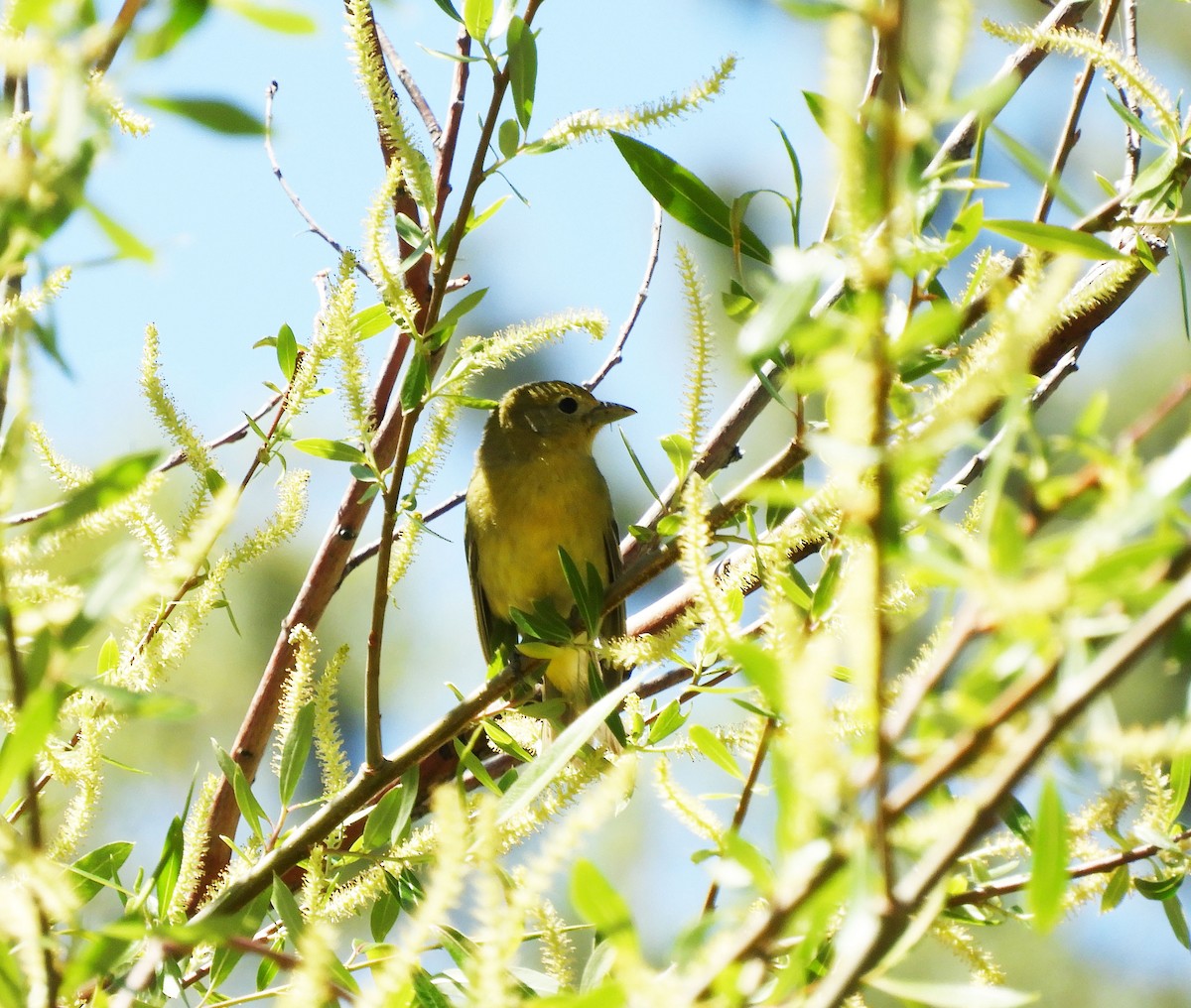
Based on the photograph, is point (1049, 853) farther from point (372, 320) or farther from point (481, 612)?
point (481, 612)

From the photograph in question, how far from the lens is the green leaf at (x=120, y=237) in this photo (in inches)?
42.6

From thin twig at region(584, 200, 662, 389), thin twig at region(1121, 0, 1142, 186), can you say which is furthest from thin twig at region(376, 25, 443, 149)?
thin twig at region(1121, 0, 1142, 186)

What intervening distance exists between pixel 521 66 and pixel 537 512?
3099 millimetres

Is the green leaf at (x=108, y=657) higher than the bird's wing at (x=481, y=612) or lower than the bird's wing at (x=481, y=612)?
lower

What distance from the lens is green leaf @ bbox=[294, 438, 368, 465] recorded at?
93.8 inches

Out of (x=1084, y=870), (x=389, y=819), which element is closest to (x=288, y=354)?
(x=389, y=819)

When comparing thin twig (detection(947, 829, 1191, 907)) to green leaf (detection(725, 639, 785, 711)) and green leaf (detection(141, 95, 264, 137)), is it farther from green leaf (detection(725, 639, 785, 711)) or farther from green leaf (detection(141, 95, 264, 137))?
green leaf (detection(141, 95, 264, 137))

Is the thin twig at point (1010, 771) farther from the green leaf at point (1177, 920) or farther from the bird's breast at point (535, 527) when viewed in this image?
the bird's breast at point (535, 527)

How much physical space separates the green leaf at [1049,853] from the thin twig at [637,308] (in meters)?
2.47

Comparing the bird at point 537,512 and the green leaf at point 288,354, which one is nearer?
the green leaf at point 288,354

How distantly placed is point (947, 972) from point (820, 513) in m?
7.38

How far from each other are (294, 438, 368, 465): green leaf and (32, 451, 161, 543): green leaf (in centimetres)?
112

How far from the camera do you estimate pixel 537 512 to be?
510cm

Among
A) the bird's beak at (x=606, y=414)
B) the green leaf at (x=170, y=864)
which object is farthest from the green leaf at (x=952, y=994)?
the bird's beak at (x=606, y=414)
